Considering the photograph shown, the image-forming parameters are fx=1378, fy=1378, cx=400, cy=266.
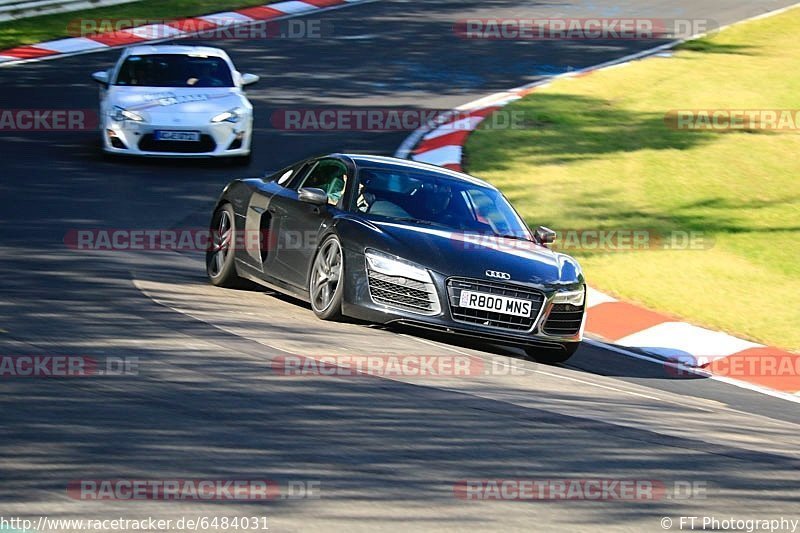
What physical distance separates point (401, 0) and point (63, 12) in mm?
7654

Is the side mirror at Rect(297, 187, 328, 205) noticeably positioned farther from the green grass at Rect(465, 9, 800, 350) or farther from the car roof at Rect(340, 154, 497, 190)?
A: the green grass at Rect(465, 9, 800, 350)

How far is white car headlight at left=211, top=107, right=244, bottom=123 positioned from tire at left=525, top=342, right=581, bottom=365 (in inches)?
302

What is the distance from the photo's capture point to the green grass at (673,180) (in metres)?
13.1

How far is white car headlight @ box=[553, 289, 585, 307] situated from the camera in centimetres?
965

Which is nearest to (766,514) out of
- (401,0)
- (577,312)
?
(577,312)

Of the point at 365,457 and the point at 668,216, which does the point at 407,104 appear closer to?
the point at 668,216

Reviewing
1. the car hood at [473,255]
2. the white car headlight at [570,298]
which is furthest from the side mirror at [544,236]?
the white car headlight at [570,298]

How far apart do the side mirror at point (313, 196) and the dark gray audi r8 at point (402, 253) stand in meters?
0.01

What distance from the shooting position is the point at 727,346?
1166cm

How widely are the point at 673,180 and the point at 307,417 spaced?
10851mm

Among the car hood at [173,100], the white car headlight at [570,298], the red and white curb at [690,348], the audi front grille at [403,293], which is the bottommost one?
the red and white curb at [690,348]

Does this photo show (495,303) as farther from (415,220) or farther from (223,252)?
(223,252)

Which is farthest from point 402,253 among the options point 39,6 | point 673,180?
point 39,6

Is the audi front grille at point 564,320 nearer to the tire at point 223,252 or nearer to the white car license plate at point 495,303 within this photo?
the white car license plate at point 495,303
